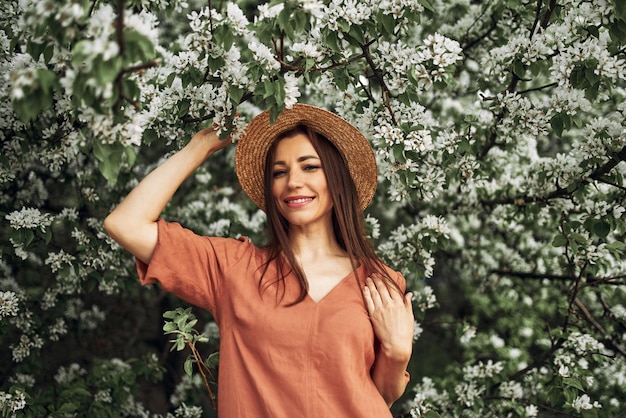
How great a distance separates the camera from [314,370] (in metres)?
1.98

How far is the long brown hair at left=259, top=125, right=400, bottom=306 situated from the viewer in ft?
7.48

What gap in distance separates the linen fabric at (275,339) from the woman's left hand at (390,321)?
3 cm

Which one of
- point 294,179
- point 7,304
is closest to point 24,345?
point 7,304

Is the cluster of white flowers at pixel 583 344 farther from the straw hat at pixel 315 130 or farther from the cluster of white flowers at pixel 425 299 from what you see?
the straw hat at pixel 315 130

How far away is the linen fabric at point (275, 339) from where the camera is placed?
1971mm

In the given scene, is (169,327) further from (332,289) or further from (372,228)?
(372,228)

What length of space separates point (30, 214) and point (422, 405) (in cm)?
211

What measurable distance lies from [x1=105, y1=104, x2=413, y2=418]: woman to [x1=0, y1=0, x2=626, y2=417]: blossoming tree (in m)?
0.18

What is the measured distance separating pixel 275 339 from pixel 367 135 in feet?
3.91

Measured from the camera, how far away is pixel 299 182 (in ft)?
7.30

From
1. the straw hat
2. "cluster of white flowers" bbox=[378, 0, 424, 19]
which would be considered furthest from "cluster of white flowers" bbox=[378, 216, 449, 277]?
"cluster of white flowers" bbox=[378, 0, 424, 19]

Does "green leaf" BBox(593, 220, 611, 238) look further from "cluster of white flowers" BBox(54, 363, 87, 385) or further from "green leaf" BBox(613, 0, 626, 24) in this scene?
"cluster of white flowers" BBox(54, 363, 87, 385)

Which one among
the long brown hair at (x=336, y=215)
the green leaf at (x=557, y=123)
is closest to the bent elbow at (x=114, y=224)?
the long brown hair at (x=336, y=215)

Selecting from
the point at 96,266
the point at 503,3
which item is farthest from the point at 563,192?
the point at 96,266
